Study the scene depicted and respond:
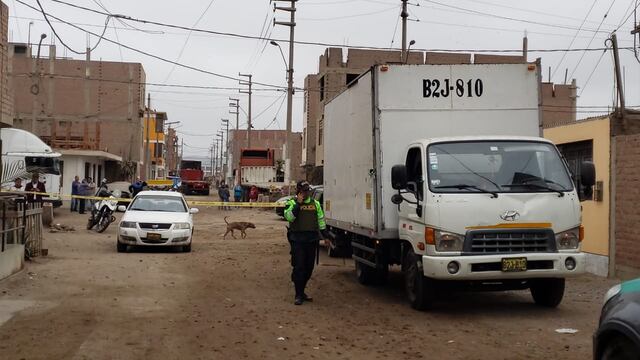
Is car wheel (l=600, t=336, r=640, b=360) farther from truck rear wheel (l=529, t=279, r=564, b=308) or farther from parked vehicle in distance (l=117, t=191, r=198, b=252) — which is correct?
parked vehicle in distance (l=117, t=191, r=198, b=252)

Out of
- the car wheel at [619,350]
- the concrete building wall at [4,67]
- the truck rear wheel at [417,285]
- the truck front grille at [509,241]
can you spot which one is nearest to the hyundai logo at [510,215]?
the truck front grille at [509,241]

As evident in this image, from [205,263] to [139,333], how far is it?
733 centimetres

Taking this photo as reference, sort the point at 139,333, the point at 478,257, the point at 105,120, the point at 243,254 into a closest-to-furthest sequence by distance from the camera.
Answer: the point at 139,333
the point at 478,257
the point at 243,254
the point at 105,120

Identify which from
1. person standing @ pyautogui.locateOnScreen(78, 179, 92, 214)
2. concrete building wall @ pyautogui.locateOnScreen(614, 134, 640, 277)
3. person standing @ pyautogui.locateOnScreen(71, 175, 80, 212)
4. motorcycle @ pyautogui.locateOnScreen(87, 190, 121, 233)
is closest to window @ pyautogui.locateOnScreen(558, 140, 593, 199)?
concrete building wall @ pyautogui.locateOnScreen(614, 134, 640, 277)

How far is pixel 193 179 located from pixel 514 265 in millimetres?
58015

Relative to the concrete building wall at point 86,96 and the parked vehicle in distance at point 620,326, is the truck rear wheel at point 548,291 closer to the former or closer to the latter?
the parked vehicle in distance at point 620,326

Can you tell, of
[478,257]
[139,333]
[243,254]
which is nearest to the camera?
[139,333]

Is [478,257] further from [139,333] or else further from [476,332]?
[139,333]

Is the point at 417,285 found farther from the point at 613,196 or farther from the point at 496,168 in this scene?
the point at 613,196

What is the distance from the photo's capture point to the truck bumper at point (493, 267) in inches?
313

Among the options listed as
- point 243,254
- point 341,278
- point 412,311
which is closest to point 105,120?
point 243,254

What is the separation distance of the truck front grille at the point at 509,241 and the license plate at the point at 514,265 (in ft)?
0.38

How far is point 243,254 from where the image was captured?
16.8 metres

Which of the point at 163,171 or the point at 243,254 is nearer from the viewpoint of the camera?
the point at 243,254
